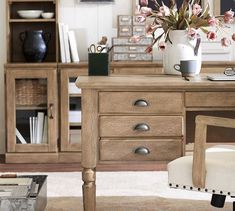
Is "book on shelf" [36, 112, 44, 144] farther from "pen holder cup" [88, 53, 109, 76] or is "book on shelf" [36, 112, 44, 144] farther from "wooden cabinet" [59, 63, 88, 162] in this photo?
"pen holder cup" [88, 53, 109, 76]

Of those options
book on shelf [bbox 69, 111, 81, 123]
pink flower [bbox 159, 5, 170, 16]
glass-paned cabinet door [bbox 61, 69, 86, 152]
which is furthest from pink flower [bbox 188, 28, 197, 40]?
book on shelf [bbox 69, 111, 81, 123]

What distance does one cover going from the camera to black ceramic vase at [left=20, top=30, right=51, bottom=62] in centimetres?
551

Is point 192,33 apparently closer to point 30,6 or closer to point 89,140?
point 89,140

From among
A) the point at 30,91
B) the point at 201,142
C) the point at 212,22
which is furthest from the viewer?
the point at 30,91

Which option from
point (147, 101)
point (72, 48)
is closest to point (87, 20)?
point (72, 48)

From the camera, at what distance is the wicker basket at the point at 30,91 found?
5449mm

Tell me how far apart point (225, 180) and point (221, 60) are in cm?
303

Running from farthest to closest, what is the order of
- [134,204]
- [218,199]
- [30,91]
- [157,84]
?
1. [30,91]
2. [134,204]
3. [157,84]
4. [218,199]

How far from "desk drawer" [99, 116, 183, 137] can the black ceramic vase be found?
90.4 inches

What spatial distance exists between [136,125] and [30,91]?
2.28 m

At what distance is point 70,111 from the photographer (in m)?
5.50

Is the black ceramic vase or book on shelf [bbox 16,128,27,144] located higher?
the black ceramic vase

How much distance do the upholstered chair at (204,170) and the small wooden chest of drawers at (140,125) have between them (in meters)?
0.34

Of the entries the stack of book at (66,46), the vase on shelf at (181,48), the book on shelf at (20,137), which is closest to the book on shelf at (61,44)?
the stack of book at (66,46)
